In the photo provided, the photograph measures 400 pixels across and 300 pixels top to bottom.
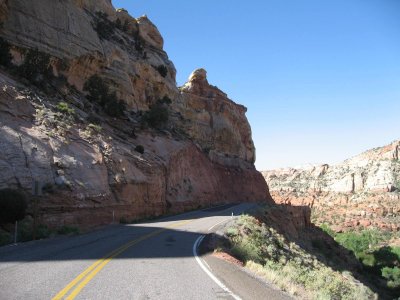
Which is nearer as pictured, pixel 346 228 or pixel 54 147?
pixel 54 147

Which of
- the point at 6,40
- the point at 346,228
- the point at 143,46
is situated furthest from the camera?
the point at 346,228

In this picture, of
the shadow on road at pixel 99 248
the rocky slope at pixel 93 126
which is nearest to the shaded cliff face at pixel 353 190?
the rocky slope at pixel 93 126

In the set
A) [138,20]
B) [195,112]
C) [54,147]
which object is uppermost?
[138,20]

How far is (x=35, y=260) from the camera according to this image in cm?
1177

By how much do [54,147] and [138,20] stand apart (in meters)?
39.7

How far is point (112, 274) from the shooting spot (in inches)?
388

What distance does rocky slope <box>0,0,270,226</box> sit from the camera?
23.7m

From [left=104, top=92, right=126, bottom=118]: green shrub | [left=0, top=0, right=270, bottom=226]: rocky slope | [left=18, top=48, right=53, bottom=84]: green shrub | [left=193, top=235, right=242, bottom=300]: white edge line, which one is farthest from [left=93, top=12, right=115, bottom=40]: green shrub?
[left=193, top=235, right=242, bottom=300]: white edge line

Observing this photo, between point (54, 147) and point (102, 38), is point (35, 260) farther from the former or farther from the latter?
point (102, 38)

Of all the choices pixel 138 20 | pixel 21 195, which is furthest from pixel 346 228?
pixel 21 195

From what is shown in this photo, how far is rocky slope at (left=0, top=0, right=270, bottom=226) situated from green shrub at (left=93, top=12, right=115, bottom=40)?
151mm

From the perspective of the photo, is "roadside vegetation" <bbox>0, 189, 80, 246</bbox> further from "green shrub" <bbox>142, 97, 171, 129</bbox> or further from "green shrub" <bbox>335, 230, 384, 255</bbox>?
"green shrub" <bbox>335, 230, 384, 255</bbox>

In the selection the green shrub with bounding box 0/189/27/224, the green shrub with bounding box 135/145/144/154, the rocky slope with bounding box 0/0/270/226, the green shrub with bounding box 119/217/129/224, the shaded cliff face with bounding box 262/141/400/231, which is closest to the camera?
the green shrub with bounding box 0/189/27/224

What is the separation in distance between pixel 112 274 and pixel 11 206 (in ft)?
33.2
